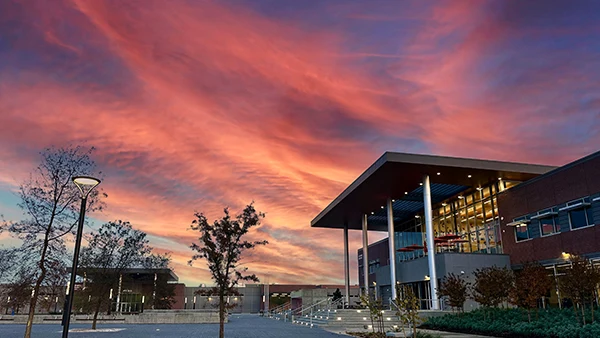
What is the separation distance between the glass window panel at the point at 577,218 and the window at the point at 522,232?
14.5 ft

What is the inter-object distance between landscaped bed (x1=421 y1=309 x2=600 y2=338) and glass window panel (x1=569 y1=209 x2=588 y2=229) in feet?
22.8

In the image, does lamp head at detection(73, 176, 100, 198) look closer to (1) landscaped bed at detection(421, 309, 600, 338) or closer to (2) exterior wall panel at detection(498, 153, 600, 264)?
(1) landscaped bed at detection(421, 309, 600, 338)

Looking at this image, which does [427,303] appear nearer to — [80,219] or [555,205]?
[555,205]

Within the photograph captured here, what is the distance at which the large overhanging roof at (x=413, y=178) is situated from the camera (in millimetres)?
33281

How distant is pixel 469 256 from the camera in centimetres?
3378

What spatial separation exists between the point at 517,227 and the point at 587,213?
6.73 m

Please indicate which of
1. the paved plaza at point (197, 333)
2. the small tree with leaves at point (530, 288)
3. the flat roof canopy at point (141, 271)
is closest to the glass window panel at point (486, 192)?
the small tree with leaves at point (530, 288)

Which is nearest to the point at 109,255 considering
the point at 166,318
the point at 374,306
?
the point at 166,318

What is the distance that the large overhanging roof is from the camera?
109 ft

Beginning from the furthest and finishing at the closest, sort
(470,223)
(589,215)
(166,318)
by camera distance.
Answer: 1. (166,318)
2. (470,223)
3. (589,215)

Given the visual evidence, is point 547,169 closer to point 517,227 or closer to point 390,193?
point 517,227

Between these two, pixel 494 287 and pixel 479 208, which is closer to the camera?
pixel 494 287

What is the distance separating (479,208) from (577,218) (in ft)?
37.3

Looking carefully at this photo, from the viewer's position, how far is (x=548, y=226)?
30234 millimetres
